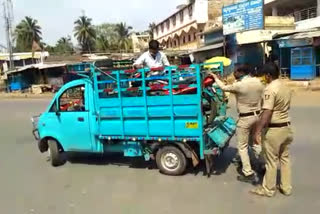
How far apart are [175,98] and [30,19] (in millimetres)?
79305

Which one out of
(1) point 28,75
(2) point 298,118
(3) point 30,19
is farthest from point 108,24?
(2) point 298,118

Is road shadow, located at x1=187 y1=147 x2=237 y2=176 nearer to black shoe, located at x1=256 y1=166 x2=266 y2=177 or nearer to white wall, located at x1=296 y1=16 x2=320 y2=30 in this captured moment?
black shoe, located at x1=256 y1=166 x2=266 y2=177

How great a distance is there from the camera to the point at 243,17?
1107 inches

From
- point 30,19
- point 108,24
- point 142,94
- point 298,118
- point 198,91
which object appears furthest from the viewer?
point 108,24

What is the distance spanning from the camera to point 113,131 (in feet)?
22.0

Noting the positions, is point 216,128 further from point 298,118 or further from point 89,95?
point 298,118

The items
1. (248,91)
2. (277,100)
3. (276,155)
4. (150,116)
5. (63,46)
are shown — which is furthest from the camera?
(63,46)

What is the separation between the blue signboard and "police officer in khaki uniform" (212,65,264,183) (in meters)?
22.6

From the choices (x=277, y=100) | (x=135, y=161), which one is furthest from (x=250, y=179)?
(x=135, y=161)

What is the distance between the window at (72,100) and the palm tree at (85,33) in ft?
229

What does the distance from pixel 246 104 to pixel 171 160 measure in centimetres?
160

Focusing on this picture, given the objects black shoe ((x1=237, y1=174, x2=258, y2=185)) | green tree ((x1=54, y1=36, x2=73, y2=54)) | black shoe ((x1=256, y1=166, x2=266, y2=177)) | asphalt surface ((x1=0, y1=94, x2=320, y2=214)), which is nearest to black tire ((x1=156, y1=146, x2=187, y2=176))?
asphalt surface ((x1=0, y1=94, x2=320, y2=214))

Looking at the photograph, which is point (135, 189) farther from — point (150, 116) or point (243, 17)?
point (243, 17)

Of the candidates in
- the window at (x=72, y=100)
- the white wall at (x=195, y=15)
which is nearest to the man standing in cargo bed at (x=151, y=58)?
the window at (x=72, y=100)
